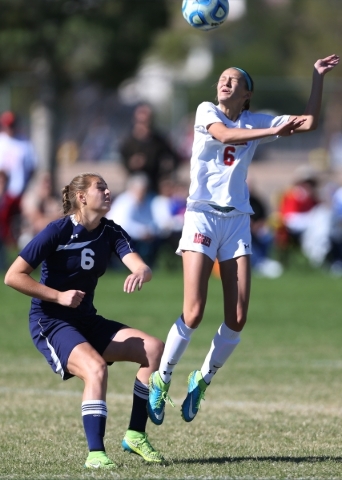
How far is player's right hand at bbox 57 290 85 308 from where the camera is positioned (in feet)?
17.9

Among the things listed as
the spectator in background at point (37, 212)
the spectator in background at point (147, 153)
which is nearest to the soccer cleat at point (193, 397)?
the spectator in background at point (37, 212)

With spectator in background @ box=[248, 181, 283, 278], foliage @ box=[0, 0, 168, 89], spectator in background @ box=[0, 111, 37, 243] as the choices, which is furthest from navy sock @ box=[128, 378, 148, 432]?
foliage @ box=[0, 0, 168, 89]

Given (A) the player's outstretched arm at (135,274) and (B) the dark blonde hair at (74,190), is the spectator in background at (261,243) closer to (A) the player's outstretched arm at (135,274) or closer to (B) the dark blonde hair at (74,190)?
(B) the dark blonde hair at (74,190)

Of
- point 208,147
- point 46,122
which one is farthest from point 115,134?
point 208,147

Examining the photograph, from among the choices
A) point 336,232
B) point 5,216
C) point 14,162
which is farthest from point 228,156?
point 336,232

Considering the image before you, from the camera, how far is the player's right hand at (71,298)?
5.45 metres

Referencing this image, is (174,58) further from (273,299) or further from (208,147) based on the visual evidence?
(208,147)

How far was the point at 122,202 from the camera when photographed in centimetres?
1666

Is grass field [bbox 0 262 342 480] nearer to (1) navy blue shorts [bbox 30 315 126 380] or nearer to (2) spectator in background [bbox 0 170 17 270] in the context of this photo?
(1) navy blue shorts [bbox 30 315 126 380]

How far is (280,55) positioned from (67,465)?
61.8m

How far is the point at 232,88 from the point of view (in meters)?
6.40

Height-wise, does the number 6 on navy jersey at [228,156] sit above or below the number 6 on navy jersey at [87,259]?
above

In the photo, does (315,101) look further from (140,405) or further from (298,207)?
(298,207)

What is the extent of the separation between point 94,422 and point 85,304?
723 millimetres
